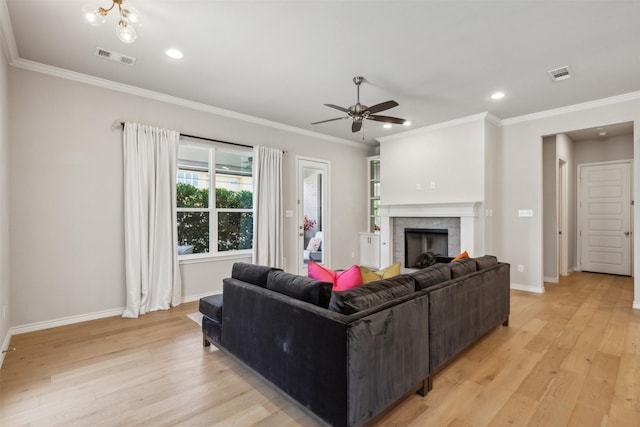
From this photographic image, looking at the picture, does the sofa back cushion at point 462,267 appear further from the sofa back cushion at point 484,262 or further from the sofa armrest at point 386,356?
the sofa armrest at point 386,356

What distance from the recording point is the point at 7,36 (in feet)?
8.83

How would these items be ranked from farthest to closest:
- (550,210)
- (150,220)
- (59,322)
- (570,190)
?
1. (570,190)
2. (550,210)
3. (150,220)
4. (59,322)

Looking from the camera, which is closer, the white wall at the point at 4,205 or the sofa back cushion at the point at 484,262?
the white wall at the point at 4,205

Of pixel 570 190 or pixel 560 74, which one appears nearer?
pixel 560 74

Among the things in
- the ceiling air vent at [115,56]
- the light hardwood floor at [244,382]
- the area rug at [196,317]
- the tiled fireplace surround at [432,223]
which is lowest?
the light hardwood floor at [244,382]

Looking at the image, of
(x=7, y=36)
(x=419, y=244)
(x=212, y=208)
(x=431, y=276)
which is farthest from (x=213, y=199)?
(x=419, y=244)

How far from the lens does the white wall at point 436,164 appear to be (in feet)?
16.3

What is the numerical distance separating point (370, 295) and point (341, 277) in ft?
1.68

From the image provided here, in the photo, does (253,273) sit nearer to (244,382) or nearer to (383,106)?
(244,382)

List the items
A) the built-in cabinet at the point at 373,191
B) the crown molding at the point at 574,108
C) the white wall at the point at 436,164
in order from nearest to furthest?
the crown molding at the point at 574,108
the white wall at the point at 436,164
the built-in cabinet at the point at 373,191

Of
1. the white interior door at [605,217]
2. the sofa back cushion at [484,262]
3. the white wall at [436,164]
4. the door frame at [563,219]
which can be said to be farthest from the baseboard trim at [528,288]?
the white interior door at [605,217]

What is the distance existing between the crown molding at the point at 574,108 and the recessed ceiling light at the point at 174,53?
489 cm

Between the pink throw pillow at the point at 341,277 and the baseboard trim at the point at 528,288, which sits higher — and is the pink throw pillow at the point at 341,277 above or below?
above

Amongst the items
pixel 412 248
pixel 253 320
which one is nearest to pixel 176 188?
pixel 253 320
